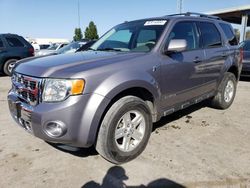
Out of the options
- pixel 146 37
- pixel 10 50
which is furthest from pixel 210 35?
pixel 10 50

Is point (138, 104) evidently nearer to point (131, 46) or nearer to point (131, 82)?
point (131, 82)

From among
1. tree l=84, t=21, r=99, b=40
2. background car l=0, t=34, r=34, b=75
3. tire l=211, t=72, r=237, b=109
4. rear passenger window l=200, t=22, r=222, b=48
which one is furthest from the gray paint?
tree l=84, t=21, r=99, b=40

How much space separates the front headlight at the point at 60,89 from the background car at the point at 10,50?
9.63m

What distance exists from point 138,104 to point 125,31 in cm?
167

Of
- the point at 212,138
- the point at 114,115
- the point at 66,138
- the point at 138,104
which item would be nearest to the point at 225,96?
the point at 212,138

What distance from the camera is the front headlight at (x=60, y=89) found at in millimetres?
2871

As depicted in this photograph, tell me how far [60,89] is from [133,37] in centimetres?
186

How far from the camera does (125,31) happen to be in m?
4.57

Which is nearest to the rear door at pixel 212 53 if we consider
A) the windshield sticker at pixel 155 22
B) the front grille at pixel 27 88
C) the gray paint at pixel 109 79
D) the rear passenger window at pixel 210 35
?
the rear passenger window at pixel 210 35

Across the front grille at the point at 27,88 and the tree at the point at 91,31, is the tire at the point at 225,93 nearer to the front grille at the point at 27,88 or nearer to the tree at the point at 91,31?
the front grille at the point at 27,88

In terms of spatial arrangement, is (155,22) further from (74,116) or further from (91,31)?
(91,31)

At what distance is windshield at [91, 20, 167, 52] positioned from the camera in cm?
400

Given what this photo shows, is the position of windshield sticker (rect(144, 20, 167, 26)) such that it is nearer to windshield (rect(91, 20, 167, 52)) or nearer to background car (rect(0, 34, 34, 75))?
windshield (rect(91, 20, 167, 52))

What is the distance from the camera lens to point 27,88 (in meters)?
3.20
